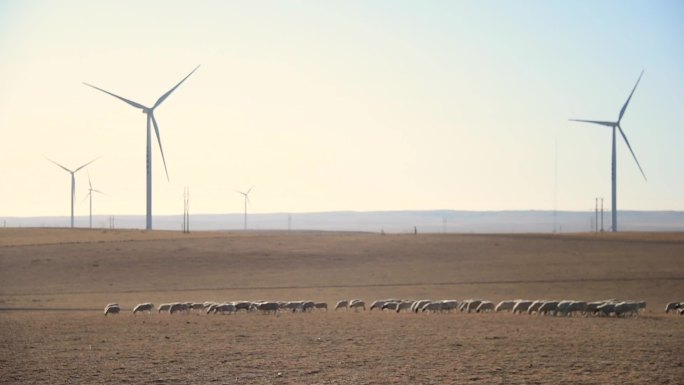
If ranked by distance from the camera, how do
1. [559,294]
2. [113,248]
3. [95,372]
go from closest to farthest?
[95,372] → [559,294] → [113,248]

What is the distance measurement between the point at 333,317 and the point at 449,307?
18.2ft

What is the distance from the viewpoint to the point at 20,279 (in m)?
55.9

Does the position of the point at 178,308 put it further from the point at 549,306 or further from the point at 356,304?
the point at 549,306

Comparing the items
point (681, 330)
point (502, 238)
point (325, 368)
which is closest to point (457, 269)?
point (502, 238)

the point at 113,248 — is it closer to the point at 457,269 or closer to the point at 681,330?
the point at 457,269

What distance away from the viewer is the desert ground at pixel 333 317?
19.9 metres

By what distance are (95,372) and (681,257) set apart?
174 feet

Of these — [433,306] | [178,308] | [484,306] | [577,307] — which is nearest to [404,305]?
[433,306]

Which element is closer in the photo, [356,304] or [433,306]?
[433,306]

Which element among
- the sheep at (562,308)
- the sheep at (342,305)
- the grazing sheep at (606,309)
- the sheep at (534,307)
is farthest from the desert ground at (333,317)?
the sheep at (534,307)

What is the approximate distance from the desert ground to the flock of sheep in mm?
944

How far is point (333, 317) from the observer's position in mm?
32875

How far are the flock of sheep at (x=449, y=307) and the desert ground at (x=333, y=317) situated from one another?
94cm

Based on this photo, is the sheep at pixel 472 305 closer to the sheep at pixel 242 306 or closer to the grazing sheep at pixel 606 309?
the grazing sheep at pixel 606 309
